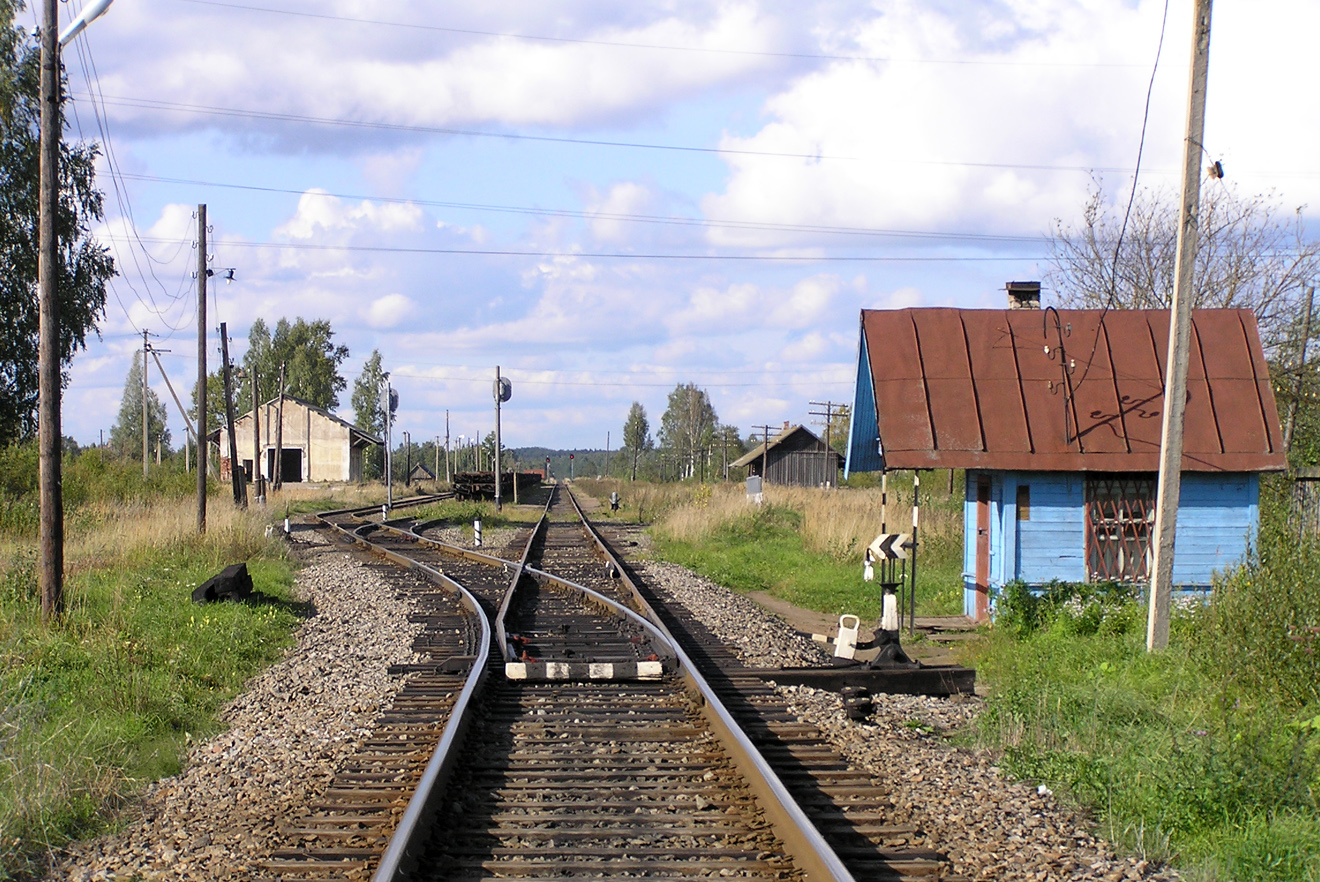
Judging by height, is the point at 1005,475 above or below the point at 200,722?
above

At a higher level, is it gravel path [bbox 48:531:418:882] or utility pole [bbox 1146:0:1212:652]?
utility pole [bbox 1146:0:1212:652]

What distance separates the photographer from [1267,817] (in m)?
5.60

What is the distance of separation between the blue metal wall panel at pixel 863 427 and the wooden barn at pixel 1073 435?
0.96 meters

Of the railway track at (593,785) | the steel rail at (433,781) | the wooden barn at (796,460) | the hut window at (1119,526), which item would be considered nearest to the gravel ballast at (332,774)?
the railway track at (593,785)

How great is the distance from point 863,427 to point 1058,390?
2.98 meters

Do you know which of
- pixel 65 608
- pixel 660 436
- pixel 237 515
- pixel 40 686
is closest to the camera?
pixel 40 686

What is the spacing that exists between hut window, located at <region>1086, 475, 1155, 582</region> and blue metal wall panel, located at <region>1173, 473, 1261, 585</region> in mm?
429

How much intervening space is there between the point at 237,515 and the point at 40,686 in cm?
1596

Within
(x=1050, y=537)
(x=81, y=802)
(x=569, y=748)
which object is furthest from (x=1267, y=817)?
(x=1050, y=537)

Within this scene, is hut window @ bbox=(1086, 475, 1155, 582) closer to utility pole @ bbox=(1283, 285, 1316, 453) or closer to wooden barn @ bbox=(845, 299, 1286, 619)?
wooden barn @ bbox=(845, 299, 1286, 619)

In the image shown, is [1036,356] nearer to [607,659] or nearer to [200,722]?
[607,659]

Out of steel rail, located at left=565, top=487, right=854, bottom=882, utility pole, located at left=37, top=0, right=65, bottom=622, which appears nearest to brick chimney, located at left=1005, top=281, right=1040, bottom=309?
steel rail, located at left=565, top=487, right=854, bottom=882

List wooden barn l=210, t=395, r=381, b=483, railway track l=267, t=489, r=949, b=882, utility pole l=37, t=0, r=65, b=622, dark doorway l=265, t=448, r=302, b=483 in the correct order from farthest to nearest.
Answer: dark doorway l=265, t=448, r=302, b=483
wooden barn l=210, t=395, r=381, b=483
utility pole l=37, t=0, r=65, b=622
railway track l=267, t=489, r=949, b=882

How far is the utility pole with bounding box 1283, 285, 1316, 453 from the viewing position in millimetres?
21219
